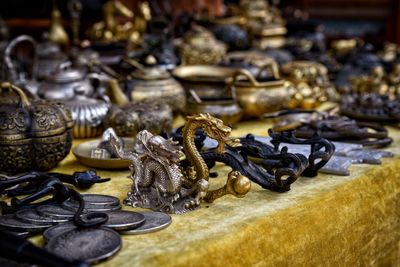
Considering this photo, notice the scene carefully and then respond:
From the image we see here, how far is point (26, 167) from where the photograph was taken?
1.51m

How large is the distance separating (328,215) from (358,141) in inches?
→ 21.2

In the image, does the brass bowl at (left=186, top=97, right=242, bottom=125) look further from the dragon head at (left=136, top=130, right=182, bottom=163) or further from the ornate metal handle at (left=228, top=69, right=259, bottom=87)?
the dragon head at (left=136, top=130, right=182, bottom=163)

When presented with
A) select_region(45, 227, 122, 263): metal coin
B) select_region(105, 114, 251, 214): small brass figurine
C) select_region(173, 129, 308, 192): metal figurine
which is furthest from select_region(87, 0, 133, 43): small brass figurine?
select_region(45, 227, 122, 263): metal coin

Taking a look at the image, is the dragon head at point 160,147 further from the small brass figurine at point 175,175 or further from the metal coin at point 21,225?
the metal coin at point 21,225

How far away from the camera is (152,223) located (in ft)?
3.86

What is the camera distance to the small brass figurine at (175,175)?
1253 millimetres

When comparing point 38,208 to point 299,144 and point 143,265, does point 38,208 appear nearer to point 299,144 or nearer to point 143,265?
point 143,265

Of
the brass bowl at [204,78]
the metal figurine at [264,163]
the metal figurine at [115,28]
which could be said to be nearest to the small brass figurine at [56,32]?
the metal figurine at [115,28]

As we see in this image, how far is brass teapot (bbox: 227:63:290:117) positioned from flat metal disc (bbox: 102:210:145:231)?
1091 mm

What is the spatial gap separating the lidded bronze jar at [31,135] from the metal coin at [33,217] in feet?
1.08

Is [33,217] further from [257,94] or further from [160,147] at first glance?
[257,94]

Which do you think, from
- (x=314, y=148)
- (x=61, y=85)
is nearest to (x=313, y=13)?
(x=61, y=85)

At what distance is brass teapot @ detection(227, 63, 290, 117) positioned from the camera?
87.0 inches

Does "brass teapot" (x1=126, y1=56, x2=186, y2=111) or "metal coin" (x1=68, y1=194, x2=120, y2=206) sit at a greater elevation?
"brass teapot" (x1=126, y1=56, x2=186, y2=111)
